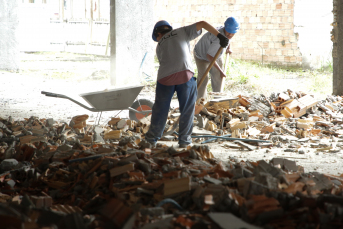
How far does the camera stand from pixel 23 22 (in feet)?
60.2

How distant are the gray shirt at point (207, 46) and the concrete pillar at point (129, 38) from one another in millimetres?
3875

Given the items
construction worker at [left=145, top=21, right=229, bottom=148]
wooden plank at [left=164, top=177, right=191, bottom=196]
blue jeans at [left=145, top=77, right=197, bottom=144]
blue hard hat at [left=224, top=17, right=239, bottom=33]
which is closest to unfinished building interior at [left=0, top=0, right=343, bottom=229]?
wooden plank at [left=164, top=177, right=191, bottom=196]

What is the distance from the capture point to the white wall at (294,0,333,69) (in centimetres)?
1216

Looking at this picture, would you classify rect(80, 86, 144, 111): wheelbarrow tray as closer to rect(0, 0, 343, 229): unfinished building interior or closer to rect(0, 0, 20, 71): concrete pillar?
rect(0, 0, 343, 229): unfinished building interior

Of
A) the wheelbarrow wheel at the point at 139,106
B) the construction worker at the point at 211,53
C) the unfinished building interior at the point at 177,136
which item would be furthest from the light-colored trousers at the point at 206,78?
the wheelbarrow wheel at the point at 139,106

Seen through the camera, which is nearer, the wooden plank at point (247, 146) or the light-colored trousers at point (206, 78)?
the wooden plank at point (247, 146)

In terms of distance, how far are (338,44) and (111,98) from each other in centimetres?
578

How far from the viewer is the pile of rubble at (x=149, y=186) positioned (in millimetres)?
2471

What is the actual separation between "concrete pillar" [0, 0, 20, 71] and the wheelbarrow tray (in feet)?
28.8

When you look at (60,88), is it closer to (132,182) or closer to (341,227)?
(132,182)

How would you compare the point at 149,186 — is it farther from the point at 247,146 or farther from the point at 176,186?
the point at 247,146

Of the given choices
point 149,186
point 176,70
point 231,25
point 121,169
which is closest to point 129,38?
point 231,25

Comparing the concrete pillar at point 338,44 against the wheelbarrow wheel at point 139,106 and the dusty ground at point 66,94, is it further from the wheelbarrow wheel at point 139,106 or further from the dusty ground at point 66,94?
the wheelbarrow wheel at point 139,106

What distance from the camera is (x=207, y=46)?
6949 millimetres
